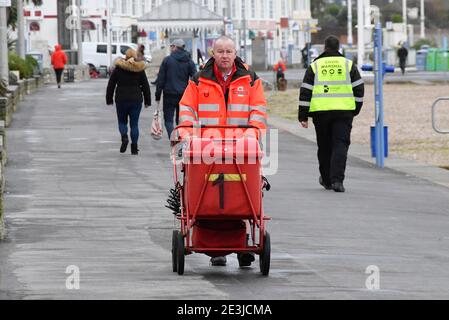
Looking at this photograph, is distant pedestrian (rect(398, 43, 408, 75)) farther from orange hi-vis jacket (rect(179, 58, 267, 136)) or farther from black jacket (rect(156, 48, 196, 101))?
orange hi-vis jacket (rect(179, 58, 267, 136))

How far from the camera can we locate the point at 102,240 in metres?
13.4

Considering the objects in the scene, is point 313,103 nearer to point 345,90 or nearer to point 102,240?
point 345,90

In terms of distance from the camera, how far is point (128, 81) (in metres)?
23.9

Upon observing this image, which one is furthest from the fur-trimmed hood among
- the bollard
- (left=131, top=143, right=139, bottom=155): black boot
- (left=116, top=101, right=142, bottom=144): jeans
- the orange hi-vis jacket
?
the orange hi-vis jacket

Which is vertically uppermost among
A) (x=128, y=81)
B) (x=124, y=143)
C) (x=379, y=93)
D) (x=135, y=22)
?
(x=135, y=22)

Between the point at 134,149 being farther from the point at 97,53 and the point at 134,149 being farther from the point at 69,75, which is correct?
the point at 97,53

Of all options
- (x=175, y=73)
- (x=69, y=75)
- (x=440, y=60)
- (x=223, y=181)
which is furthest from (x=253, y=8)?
(x=223, y=181)

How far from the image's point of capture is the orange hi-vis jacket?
11.4 meters

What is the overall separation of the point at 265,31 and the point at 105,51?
35.1 metres

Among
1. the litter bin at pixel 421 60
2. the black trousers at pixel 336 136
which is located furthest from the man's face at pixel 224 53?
the litter bin at pixel 421 60

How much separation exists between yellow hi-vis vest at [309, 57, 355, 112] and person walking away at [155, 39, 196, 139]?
646 centimetres

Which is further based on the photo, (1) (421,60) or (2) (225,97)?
(1) (421,60)

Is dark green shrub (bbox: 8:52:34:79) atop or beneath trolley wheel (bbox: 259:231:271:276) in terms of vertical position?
atop

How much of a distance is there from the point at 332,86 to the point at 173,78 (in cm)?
673
